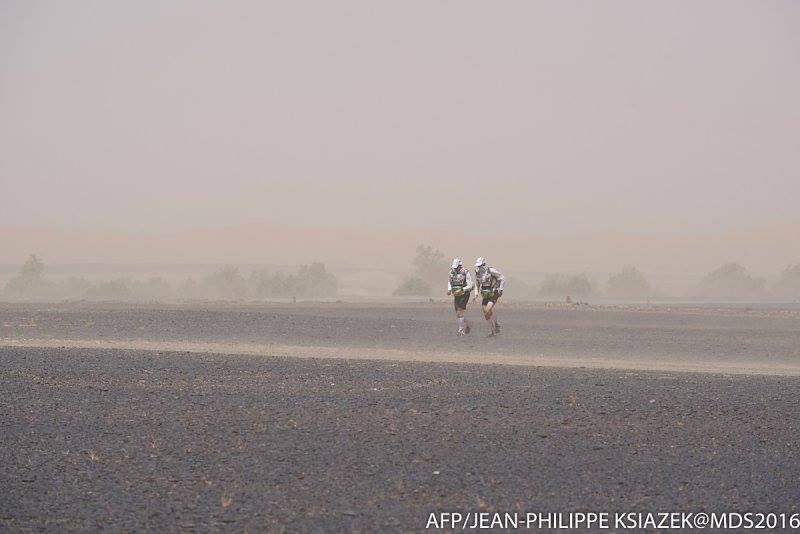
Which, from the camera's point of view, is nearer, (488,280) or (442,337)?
(488,280)

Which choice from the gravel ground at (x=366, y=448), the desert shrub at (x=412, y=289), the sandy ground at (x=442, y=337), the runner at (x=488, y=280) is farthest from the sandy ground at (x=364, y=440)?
the desert shrub at (x=412, y=289)

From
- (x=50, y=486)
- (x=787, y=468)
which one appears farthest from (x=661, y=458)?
(x=50, y=486)

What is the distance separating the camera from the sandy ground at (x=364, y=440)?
28.1ft

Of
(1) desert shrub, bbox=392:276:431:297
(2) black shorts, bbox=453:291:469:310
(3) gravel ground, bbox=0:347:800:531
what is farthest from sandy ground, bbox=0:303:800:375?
(1) desert shrub, bbox=392:276:431:297

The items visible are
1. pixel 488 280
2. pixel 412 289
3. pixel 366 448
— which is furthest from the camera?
pixel 412 289

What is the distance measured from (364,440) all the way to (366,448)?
401mm

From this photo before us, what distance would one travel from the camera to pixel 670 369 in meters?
21.4

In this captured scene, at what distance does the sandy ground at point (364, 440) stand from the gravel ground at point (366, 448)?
1.2 inches

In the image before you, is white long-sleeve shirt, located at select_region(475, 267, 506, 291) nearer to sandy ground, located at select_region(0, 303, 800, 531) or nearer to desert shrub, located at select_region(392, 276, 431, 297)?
sandy ground, located at select_region(0, 303, 800, 531)

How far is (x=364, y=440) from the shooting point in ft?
36.3

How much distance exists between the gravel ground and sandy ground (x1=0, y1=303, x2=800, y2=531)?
0.10ft

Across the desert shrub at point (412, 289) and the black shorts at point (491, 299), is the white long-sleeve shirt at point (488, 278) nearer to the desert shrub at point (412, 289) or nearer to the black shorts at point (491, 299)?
the black shorts at point (491, 299)

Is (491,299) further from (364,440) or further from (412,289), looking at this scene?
(412,289)

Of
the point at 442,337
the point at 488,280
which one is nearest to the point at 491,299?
the point at 488,280
